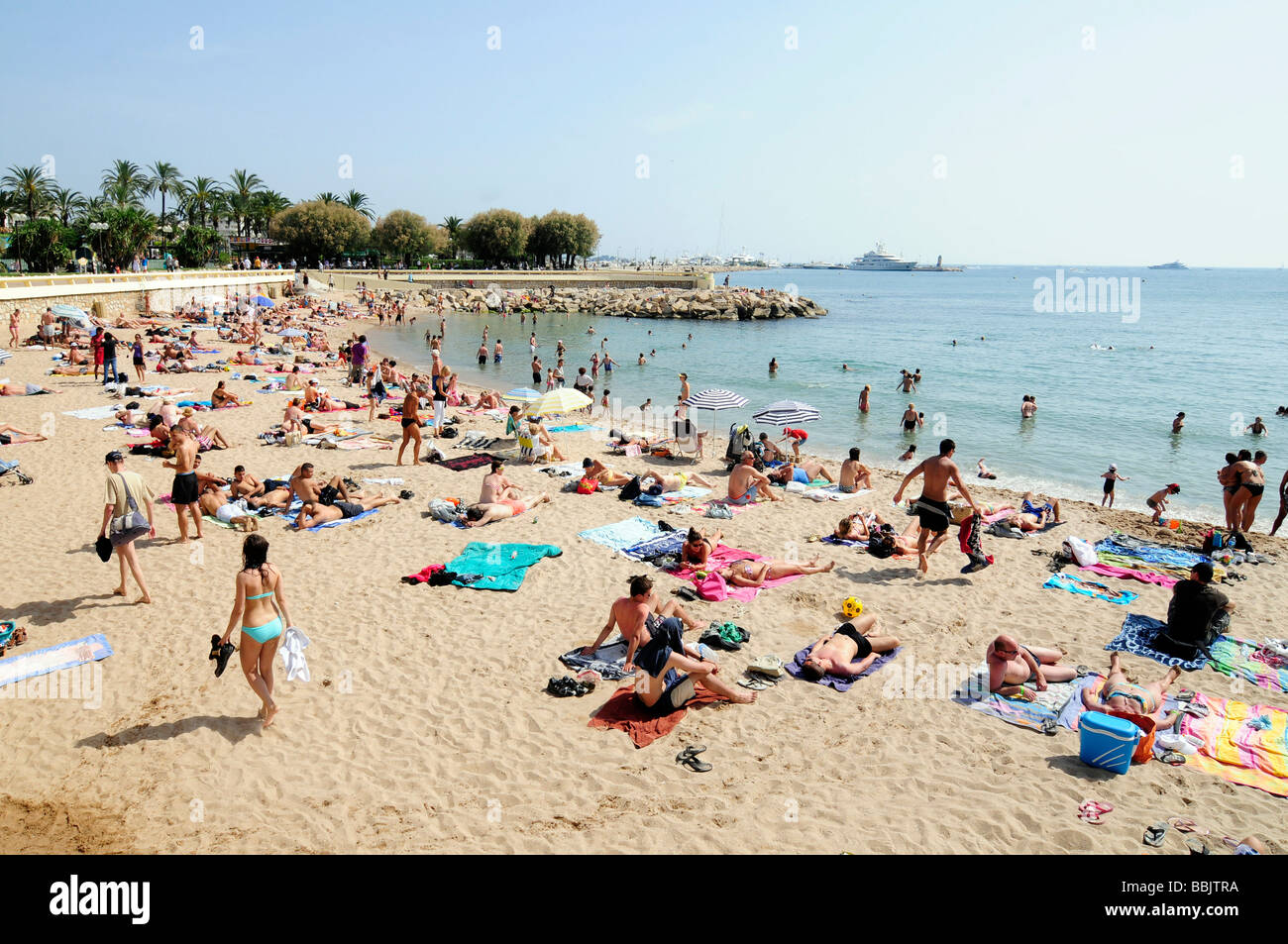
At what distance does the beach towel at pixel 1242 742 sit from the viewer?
521cm

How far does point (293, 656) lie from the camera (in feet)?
17.8

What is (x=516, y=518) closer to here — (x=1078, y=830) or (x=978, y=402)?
(x=1078, y=830)

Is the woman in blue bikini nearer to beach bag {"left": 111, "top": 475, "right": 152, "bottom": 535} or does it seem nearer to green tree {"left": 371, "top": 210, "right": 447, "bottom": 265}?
beach bag {"left": 111, "top": 475, "right": 152, "bottom": 535}

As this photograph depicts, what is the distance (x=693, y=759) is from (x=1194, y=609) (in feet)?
17.4

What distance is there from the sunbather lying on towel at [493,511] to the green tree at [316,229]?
65.8 metres

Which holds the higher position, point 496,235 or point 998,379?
point 496,235

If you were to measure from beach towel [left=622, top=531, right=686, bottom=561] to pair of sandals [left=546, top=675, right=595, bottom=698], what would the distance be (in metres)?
3.09

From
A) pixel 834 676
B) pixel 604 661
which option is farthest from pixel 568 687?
pixel 834 676

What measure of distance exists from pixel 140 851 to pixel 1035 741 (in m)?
6.16

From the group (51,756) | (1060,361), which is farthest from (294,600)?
(1060,361)

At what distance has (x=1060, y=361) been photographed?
1501 inches

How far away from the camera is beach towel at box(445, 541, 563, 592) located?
8258 millimetres

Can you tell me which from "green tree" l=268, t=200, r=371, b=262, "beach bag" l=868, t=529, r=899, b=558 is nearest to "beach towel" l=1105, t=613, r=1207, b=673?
"beach bag" l=868, t=529, r=899, b=558

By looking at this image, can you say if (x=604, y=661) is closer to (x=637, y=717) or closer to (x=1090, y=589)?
(x=637, y=717)
